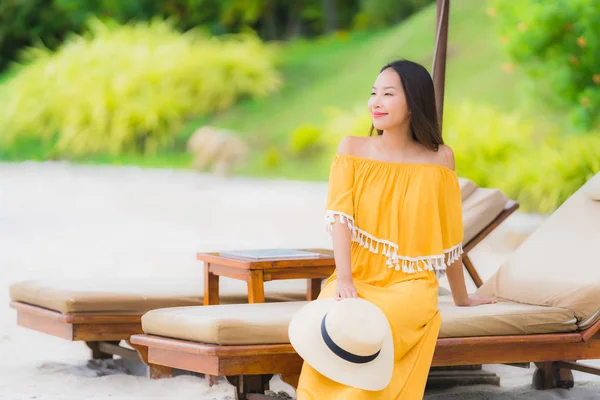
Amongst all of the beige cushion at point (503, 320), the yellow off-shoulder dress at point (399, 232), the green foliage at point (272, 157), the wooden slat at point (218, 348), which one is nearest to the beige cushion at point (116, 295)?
the wooden slat at point (218, 348)

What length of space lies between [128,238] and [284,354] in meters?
5.91

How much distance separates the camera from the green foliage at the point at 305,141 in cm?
1407

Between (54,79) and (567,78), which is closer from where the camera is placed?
(567,78)

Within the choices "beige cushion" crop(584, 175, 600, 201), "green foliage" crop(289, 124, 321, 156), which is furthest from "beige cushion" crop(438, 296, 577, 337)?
"green foliage" crop(289, 124, 321, 156)

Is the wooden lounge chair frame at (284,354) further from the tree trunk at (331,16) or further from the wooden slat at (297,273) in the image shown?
the tree trunk at (331,16)

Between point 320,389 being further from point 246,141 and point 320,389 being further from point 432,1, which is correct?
point 432,1

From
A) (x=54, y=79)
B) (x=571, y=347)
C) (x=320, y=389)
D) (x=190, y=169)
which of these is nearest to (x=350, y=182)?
(x=320, y=389)

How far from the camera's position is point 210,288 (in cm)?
407

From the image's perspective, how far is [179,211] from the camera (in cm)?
1038

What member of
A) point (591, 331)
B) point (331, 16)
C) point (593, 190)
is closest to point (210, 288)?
point (591, 331)

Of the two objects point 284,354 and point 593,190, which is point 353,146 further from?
point 593,190

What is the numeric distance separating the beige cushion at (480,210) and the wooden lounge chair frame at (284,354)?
88cm

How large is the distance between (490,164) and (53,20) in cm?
1051

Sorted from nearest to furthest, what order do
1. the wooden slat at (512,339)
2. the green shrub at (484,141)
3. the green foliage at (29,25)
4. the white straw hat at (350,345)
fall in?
1. the white straw hat at (350,345)
2. the wooden slat at (512,339)
3. the green shrub at (484,141)
4. the green foliage at (29,25)
